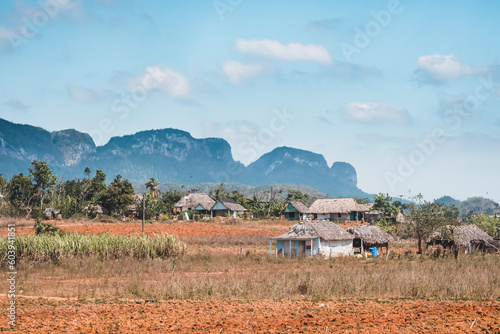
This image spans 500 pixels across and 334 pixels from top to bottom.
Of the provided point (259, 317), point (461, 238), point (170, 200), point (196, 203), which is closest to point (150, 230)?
point (461, 238)

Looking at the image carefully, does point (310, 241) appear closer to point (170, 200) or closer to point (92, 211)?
point (92, 211)

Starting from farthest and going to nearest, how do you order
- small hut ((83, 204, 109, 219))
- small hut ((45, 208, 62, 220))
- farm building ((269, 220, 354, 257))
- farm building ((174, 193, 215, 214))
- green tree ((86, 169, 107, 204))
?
farm building ((174, 193, 215, 214)) → green tree ((86, 169, 107, 204)) → small hut ((83, 204, 109, 219)) → small hut ((45, 208, 62, 220)) → farm building ((269, 220, 354, 257))

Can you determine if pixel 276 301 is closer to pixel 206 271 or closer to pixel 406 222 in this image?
pixel 206 271

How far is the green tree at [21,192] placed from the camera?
228 feet

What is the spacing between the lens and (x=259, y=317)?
12.8m

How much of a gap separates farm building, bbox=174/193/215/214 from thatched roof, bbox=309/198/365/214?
20.5 meters

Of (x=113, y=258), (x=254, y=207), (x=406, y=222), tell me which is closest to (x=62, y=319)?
(x=113, y=258)

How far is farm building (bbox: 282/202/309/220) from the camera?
282 ft

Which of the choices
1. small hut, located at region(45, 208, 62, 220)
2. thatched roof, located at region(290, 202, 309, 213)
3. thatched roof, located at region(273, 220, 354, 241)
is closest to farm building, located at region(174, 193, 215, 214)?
thatched roof, located at region(290, 202, 309, 213)

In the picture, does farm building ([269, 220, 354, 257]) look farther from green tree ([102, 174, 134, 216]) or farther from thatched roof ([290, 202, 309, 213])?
thatched roof ([290, 202, 309, 213])

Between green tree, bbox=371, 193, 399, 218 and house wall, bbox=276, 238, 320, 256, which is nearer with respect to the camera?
house wall, bbox=276, 238, 320, 256

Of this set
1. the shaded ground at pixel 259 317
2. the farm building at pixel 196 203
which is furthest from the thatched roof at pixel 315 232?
the farm building at pixel 196 203

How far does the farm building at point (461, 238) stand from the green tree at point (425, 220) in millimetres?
736

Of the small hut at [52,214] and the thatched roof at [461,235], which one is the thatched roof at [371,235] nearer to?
the thatched roof at [461,235]
